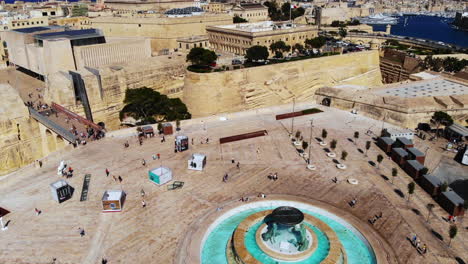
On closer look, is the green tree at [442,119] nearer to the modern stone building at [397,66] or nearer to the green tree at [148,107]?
the modern stone building at [397,66]

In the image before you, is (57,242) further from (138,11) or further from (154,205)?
(138,11)

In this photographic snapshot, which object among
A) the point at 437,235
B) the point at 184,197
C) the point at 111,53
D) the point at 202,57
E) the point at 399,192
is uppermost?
the point at 111,53

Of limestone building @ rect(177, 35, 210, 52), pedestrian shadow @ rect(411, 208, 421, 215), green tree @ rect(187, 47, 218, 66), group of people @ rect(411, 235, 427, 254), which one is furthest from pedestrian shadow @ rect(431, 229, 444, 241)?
limestone building @ rect(177, 35, 210, 52)

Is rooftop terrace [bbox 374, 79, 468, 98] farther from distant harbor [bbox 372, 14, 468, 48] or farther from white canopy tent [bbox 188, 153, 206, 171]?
distant harbor [bbox 372, 14, 468, 48]

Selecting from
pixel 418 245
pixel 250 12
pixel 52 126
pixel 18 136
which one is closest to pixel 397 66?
pixel 250 12

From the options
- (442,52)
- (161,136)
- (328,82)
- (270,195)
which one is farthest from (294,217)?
(442,52)

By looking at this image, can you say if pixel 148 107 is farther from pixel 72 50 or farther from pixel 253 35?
pixel 253 35

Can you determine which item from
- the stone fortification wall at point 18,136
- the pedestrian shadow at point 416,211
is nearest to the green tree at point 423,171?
the pedestrian shadow at point 416,211
